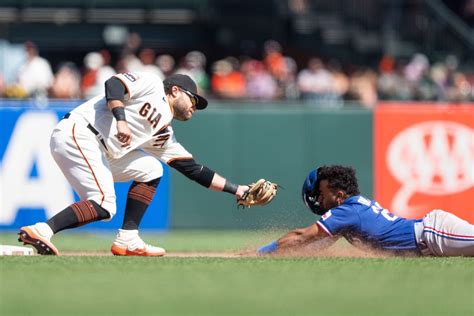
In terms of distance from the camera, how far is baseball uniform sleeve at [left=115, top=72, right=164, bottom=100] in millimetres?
8922

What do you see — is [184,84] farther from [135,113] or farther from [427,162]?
[427,162]

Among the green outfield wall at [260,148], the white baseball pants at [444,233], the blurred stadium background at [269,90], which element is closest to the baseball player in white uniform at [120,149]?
the white baseball pants at [444,233]

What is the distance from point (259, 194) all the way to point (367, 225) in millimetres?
1055

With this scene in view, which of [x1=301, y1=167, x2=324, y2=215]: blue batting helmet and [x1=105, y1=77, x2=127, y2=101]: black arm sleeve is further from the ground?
[x1=105, y1=77, x2=127, y2=101]: black arm sleeve

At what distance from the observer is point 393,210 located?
1547 centimetres

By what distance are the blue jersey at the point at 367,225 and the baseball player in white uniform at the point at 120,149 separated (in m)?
1.10

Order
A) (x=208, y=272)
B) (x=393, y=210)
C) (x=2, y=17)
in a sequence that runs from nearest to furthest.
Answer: (x=208, y=272), (x=393, y=210), (x=2, y=17)

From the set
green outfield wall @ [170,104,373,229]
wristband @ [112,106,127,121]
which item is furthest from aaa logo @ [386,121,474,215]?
wristband @ [112,106,127,121]

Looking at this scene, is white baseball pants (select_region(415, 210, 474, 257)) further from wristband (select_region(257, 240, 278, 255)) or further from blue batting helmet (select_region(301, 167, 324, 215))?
wristband (select_region(257, 240, 278, 255))

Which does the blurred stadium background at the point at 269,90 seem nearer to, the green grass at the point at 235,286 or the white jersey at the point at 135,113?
the white jersey at the point at 135,113

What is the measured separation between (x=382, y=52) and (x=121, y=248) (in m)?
14.2

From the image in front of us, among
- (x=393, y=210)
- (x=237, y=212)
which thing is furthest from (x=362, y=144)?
(x=237, y=212)

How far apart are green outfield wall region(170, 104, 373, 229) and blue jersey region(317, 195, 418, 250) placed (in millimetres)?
6195

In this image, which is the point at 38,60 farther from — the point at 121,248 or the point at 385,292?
the point at 385,292
